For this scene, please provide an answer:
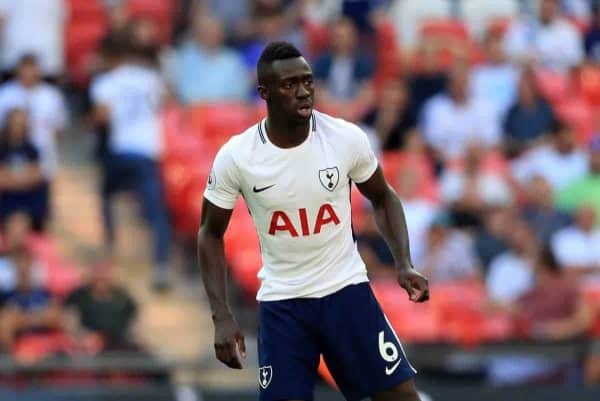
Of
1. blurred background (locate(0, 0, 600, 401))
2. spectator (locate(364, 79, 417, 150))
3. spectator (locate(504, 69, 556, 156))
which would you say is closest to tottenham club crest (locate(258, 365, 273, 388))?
blurred background (locate(0, 0, 600, 401))

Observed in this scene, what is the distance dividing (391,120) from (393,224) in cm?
728

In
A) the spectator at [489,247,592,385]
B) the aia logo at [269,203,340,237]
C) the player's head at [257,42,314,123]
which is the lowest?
the spectator at [489,247,592,385]

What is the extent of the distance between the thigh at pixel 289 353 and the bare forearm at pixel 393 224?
496 millimetres

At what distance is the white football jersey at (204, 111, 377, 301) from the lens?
7.62m

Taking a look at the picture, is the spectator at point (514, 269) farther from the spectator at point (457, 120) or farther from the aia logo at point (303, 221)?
the aia logo at point (303, 221)

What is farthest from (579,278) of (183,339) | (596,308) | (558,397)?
(183,339)

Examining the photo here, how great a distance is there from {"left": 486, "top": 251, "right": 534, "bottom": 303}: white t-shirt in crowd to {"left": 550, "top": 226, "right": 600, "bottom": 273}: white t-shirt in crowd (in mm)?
365

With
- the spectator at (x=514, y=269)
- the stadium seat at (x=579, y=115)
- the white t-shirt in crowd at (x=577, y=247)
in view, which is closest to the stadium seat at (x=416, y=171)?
the spectator at (x=514, y=269)

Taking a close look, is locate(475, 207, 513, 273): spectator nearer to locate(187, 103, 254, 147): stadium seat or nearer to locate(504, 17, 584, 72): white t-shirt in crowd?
locate(187, 103, 254, 147): stadium seat

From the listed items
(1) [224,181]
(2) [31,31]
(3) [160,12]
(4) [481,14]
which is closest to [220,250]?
(1) [224,181]

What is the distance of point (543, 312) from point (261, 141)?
6032 millimetres

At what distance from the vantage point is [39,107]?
14258 mm

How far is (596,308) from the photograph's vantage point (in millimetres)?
13156

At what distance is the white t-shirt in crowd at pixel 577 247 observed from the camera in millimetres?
13867
